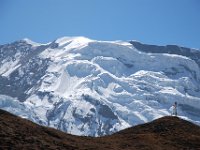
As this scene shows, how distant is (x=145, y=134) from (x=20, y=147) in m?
15.1

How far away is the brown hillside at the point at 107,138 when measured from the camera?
31.0 metres

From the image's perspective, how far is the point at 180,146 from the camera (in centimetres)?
3925

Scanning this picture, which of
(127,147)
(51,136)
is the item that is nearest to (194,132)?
(127,147)

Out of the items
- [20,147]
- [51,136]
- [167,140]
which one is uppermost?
[167,140]

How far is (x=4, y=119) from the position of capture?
112 ft

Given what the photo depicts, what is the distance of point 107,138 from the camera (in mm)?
40344

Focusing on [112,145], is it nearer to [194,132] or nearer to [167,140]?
[167,140]

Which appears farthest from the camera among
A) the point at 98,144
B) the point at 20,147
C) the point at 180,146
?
the point at 180,146

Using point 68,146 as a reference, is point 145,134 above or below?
above

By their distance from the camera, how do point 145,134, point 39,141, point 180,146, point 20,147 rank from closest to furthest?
point 20,147
point 39,141
point 180,146
point 145,134

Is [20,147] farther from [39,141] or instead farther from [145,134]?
[145,134]

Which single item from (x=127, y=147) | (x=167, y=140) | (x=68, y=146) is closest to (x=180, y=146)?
(x=167, y=140)

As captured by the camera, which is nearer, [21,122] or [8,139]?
[8,139]

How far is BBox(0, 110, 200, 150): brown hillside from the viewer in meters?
31.0
